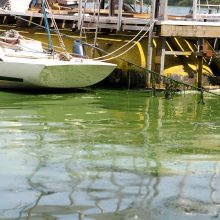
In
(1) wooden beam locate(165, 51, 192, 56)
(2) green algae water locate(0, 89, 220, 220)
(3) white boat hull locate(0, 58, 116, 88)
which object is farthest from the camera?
(1) wooden beam locate(165, 51, 192, 56)

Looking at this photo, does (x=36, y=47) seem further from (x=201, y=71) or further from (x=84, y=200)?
(x=84, y=200)

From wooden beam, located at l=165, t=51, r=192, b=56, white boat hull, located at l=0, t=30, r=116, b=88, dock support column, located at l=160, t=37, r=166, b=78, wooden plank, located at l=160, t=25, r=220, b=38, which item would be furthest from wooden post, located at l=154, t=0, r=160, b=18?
white boat hull, located at l=0, t=30, r=116, b=88

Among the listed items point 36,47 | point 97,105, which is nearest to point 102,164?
point 97,105

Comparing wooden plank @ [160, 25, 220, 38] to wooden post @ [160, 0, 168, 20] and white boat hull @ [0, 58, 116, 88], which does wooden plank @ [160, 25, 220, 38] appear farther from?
white boat hull @ [0, 58, 116, 88]

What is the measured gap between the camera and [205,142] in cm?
1114

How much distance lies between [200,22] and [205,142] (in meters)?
8.01

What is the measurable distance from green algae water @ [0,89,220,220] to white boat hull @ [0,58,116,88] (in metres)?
0.95

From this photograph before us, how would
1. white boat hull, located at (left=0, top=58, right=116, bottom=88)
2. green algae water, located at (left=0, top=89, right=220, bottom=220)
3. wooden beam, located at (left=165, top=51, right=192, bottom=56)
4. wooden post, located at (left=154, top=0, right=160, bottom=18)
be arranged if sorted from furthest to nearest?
1. wooden post, located at (left=154, top=0, right=160, bottom=18)
2. wooden beam, located at (left=165, top=51, right=192, bottom=56)
3. white boat hull, located at (left=0, top=58, right=116, bottom=88)
4. green algae water, located at (left=0, top=89, right=220, bottom=220)

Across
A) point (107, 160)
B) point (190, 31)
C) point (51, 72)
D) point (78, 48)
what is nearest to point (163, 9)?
point (190, 31)

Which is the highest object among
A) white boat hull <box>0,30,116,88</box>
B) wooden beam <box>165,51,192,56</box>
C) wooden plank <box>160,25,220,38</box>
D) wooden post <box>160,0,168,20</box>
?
wooden post <box>160,0,168,20</box>

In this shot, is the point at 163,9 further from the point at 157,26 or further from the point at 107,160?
the point at 107,160

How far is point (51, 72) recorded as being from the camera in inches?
650

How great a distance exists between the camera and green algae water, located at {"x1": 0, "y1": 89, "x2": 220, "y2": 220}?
23.5 ft

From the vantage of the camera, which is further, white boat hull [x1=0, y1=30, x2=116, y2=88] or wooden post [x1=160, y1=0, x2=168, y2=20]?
wooden post [x1=160, y1=0, x2=168, y2=20]
